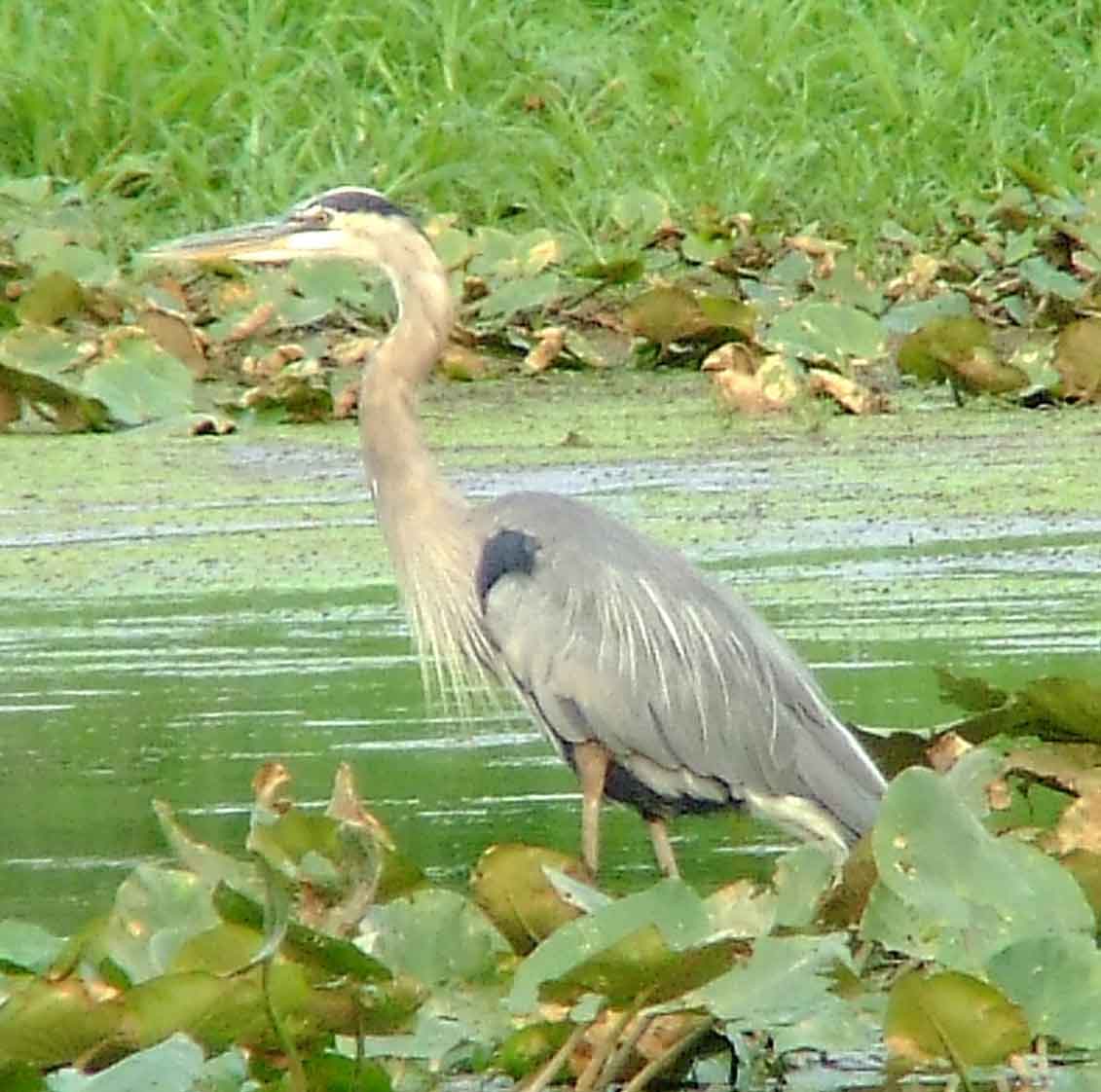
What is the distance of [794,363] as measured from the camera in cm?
949

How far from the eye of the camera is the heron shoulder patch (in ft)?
18.6

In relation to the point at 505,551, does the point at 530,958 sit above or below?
above

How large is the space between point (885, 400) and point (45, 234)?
2746 mm

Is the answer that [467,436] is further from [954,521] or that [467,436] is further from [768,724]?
[768,724]

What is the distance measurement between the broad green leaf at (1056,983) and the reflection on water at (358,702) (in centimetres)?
188

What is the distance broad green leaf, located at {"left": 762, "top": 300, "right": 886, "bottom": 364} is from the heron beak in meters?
3.22

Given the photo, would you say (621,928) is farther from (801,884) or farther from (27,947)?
(27,947)

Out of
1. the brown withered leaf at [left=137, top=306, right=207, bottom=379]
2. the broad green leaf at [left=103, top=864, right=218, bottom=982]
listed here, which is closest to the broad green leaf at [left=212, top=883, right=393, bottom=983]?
the broad green leaf at [left=103, top=864, right=218, bottom=982]

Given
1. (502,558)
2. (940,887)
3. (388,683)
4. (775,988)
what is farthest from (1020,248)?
(775,988)

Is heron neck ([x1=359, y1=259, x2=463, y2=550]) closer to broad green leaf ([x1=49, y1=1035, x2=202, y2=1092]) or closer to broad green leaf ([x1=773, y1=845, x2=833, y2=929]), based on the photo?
broad green leaf ([x1=773, y1=845, x2=833, y2=929])

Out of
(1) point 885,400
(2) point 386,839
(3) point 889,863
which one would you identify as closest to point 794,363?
(1) point 885,400

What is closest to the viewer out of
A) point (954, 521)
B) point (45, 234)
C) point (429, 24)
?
point (954, 521)

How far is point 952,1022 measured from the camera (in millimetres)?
3309

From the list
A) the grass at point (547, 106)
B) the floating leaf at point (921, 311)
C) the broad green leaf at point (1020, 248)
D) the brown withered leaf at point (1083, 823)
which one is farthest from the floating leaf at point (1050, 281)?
the brown withered leaf at point (1083, 823)
